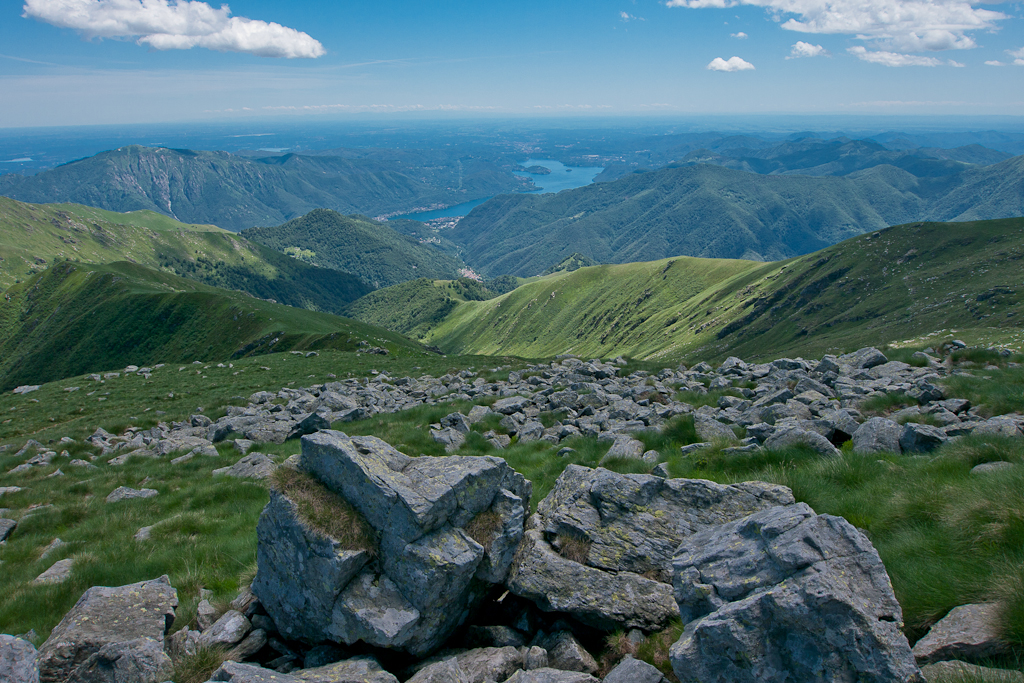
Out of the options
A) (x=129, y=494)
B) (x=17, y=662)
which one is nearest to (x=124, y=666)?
(x=17, y=662)

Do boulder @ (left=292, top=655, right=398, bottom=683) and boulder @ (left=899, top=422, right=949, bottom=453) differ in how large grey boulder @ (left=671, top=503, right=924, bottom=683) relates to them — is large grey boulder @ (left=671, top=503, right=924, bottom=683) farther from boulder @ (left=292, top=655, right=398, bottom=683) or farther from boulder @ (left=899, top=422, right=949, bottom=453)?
boulder @ (left=899, top=422, right=949, bottom=453)

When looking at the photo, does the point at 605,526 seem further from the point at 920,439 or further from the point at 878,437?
the point at 920,439

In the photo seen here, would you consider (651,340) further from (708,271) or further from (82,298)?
Result: (82,298)

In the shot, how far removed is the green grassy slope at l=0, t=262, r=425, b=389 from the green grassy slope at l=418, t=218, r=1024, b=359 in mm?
68299

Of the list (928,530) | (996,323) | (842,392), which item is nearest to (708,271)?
(996,323)

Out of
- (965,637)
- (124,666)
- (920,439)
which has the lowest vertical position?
(124,666)

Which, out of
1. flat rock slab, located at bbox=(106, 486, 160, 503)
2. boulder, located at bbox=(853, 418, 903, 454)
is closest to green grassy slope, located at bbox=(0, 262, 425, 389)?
flat rock slab, located at bbox=(106, 486, 160, 503)

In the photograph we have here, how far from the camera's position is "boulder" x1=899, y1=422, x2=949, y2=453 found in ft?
31.0

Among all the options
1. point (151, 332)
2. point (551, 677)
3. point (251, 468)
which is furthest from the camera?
point (151, 332)

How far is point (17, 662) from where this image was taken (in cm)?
514

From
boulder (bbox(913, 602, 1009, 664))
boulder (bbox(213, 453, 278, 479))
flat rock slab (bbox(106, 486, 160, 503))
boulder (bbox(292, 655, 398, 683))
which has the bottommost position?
boulder (bbox(213, 453, 278, 479))

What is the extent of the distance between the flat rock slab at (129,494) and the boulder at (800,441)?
1670 centimetres

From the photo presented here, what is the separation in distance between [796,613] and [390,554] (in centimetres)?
502

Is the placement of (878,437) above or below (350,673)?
above
